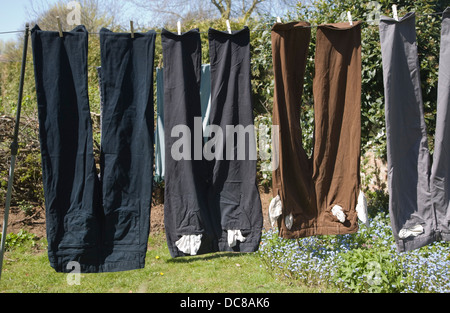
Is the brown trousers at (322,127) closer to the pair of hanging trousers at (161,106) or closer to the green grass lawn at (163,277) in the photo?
the green grass lawn at (163,277)

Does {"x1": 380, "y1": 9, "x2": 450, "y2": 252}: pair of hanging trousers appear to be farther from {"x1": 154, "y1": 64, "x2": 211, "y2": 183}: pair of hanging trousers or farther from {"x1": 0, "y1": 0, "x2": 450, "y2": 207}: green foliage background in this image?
{"x1": 154, "y1": 64, "x2": 211, "y2": 183}: pair of hanging trousers

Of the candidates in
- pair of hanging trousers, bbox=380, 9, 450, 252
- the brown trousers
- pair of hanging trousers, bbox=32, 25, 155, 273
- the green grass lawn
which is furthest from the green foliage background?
pair of hanging trousers, bbox=32, 25, 155, 273

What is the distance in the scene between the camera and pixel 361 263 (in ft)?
9.92

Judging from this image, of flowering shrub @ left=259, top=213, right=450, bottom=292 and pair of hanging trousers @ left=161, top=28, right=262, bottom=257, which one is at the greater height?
pair of hanging trousers @ left=161, top=28, right=262, bottom=257

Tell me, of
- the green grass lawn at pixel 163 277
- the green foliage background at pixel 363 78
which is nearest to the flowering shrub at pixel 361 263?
the green grass lawn at pixel 163 277

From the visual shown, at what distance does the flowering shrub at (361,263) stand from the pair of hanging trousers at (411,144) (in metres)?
0.37

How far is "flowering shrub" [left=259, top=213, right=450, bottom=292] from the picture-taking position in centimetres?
295

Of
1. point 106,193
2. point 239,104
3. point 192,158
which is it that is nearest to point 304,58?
point 239,104

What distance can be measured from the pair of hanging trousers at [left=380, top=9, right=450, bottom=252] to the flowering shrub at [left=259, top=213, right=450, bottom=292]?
37 cm

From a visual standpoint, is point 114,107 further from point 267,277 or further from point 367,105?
point 367,105

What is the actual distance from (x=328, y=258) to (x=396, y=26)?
1738mm

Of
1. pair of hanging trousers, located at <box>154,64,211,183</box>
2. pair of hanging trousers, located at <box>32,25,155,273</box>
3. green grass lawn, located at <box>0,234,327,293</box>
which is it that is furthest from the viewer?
pair of hanging trousers, located at <box>154,64,211,183</box>
